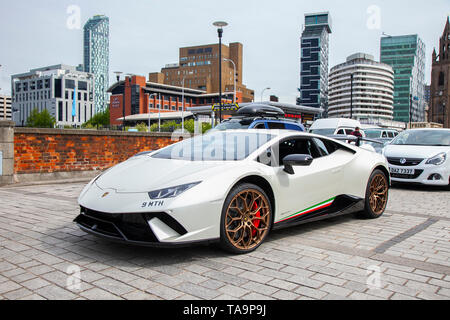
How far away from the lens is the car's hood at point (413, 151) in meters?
8.86

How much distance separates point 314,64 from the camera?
16075 centimetres

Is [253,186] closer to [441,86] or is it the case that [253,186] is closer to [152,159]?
[152,159]

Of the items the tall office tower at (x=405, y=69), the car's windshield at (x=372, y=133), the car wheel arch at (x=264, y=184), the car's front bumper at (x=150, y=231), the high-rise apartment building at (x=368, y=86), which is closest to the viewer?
the car's front bumper at (x=150, y=231)

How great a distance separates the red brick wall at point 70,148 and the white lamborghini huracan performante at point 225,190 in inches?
246

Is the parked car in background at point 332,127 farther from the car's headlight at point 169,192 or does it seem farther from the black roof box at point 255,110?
the car's headlight at point 169,192

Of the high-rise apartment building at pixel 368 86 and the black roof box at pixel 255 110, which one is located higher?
the high-rise apartment building at pixel 368 86

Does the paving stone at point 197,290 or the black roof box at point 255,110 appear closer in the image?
the paving stone at point 197,290

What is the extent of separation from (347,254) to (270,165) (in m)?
1.20

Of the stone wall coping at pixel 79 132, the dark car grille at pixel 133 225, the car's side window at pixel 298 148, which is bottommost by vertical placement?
the dark car grille at pixel 133 225

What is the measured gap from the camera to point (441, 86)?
126 metres

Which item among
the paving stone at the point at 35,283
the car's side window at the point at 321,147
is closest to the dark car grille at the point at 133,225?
the paving stone at the point at 35,283

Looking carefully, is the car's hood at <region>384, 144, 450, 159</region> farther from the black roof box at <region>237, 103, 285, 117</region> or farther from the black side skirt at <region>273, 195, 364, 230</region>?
the black side skirt at <region>273, 195, 364, 230</region>
